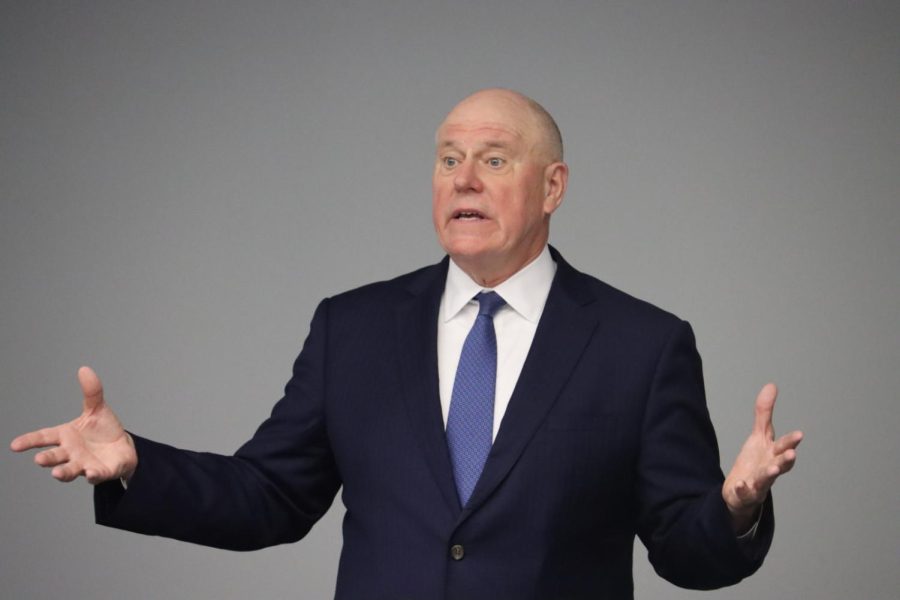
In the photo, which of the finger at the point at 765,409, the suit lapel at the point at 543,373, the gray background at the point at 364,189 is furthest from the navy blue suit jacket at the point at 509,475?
the gray background at the point at 364,189

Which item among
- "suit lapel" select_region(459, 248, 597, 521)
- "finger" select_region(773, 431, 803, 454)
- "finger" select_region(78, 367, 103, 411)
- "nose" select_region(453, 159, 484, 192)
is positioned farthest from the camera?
"nose" select_region(453, 159, 484, 192)

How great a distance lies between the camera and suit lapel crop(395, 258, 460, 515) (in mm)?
3340

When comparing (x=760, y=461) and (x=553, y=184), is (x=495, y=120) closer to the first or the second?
(x=553, y=184)

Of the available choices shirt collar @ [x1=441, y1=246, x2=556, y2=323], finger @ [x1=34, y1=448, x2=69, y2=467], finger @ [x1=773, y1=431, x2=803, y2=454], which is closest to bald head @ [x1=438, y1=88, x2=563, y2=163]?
shirt collar @ [x1=441, y1=246, x2=556, y2=323]

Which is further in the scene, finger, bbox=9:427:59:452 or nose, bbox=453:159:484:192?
nose, bbox=453:159:484:192

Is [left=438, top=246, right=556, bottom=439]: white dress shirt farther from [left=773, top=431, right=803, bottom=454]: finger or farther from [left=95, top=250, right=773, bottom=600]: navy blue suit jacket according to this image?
[left=773, top=431, right=803, bottom=454]: finger

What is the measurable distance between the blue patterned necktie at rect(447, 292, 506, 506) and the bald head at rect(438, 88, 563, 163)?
46 centimetres

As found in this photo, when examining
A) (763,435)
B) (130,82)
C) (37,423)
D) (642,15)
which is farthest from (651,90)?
(763,435)

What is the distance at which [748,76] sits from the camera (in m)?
5.65

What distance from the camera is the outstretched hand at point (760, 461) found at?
116 inches

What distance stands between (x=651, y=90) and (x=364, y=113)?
1.01 metres

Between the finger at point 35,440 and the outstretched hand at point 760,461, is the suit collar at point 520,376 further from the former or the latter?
the finger at point 35,440

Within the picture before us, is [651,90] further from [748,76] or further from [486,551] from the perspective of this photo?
[486,551]

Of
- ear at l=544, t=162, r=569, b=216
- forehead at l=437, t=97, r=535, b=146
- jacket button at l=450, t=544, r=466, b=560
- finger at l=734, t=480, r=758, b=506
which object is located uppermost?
forehead at l=437, t=97, r=535, b=146
